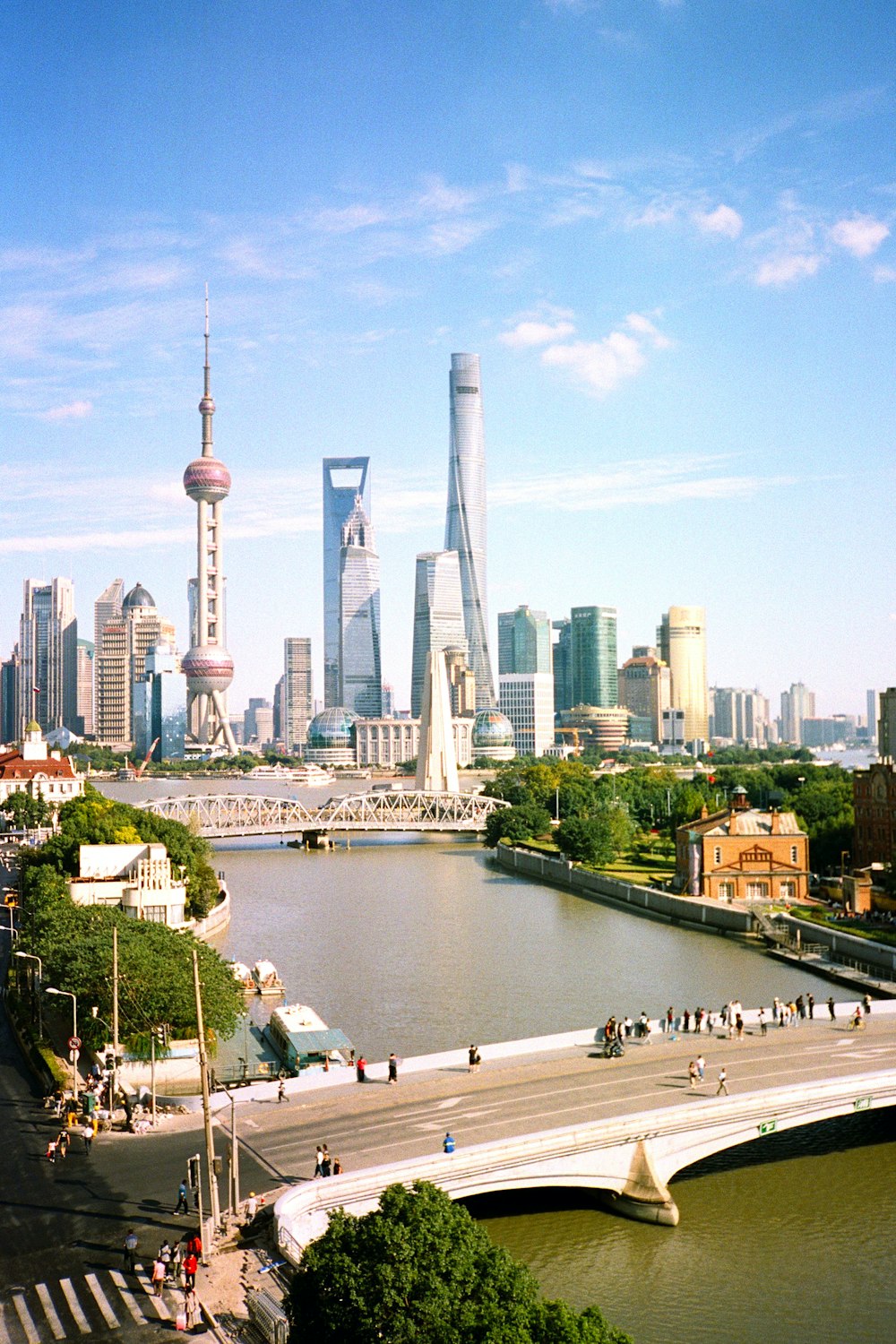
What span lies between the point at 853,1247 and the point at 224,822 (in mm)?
96429

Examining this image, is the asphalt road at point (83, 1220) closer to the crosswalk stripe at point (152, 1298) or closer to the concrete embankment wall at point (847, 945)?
the crosswalk stripe at point (152, 1298)

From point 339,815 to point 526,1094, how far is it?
95043 mm

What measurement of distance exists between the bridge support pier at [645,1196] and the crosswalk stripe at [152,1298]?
400 inches

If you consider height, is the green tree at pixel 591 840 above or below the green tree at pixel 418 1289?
below

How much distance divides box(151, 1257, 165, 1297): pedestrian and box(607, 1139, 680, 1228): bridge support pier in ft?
33.0

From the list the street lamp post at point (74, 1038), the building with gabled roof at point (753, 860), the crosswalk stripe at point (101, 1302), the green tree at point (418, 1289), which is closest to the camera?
the green tree at point (418, 1289)

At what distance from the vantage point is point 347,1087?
102 feet

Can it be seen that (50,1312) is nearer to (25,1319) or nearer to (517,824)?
(25,1319)

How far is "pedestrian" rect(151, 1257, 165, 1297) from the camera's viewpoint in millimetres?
20812

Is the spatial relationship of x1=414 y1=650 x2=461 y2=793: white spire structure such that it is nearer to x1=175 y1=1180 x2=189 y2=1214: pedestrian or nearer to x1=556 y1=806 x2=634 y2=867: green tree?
x1=556 y1=806 x2=634 y2=867: green tree

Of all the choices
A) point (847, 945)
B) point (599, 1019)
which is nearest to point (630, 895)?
point (847, 945)

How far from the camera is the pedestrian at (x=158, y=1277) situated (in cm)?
2081

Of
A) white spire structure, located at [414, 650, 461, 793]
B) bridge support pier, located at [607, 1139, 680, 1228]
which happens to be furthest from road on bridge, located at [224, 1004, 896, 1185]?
white spire structure, located at [414, 650, 461, 793]

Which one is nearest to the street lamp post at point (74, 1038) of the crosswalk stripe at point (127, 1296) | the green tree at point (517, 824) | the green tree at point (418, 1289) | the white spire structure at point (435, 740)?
the crosswalk stripe at point (127, 1296)
